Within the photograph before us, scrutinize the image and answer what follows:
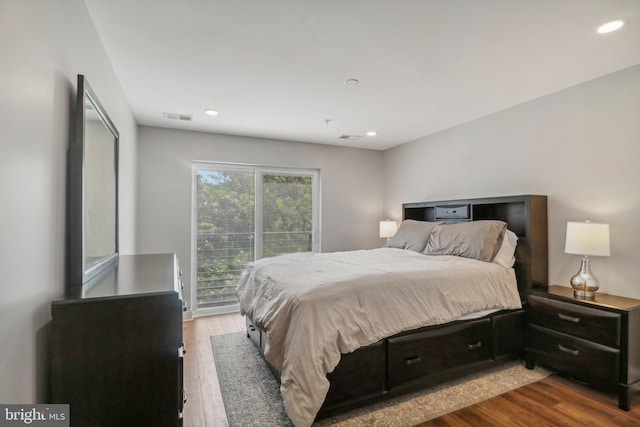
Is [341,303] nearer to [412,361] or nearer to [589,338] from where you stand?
[412,361]

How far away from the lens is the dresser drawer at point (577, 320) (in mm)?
2199

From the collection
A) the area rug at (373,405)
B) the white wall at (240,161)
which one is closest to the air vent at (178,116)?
the white wall at (240,161)

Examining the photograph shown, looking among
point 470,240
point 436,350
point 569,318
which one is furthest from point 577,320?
point 436,350

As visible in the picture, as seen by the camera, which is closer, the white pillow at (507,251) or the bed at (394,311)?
the bed at (394,311)

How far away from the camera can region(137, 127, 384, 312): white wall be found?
3973 millimetres

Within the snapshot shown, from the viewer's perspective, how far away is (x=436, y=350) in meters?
2.30

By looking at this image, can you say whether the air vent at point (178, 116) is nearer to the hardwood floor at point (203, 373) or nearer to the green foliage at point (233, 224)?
the green foliage at point (233, 224)

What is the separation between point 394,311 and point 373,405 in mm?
668

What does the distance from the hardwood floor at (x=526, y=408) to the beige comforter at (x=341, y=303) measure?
592 millimetres

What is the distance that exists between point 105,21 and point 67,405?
2.01 m

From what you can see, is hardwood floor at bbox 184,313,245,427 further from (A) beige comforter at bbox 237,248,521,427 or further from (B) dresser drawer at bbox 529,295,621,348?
(B) dresser drawer at bbox 529,295,621,348

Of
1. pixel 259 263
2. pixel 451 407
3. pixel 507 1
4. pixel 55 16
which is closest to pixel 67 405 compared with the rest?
pixel 55 16

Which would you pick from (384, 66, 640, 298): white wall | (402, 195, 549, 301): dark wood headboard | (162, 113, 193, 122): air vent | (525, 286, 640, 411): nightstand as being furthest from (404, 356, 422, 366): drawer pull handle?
(162, 113, 193, 122): air vent

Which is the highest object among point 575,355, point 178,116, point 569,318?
point 178,116
